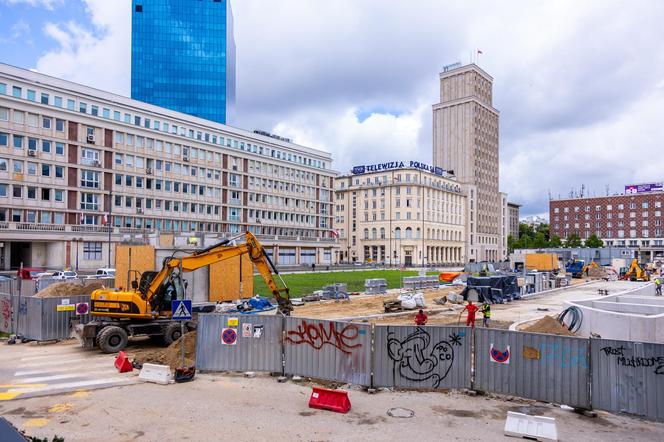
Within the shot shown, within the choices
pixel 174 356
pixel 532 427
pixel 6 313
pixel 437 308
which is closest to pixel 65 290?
pixel 6 313

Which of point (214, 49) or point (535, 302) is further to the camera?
point (214, 49)

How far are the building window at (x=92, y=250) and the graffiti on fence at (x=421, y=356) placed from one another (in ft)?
182

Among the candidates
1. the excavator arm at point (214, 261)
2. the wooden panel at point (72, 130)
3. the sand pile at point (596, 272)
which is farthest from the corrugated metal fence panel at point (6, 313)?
the sand pile at point (596, 272)

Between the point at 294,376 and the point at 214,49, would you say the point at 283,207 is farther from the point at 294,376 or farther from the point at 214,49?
the point at 294,376

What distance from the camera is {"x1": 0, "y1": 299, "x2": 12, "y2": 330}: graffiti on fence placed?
20.7 m

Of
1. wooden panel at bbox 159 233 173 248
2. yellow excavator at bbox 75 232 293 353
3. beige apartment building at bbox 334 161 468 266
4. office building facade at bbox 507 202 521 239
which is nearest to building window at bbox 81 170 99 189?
wooden panel at bbox 159 233 173 248

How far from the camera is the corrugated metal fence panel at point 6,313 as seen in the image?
20.7 meters

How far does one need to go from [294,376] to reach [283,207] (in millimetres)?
78130

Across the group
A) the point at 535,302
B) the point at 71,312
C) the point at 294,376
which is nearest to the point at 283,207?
the point at 535,302

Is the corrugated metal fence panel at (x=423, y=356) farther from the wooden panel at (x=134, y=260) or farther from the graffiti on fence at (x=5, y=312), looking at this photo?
the wooden panel at (x=134, y=260)

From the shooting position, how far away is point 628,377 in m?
10.4

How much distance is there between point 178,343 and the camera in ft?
50.0

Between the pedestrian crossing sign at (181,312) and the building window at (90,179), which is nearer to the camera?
the pedestrian crossing sign at (181,312)

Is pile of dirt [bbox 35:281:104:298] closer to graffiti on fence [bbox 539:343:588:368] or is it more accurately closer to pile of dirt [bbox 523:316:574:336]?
pile of dirt [bbox 523:316:574:336]
